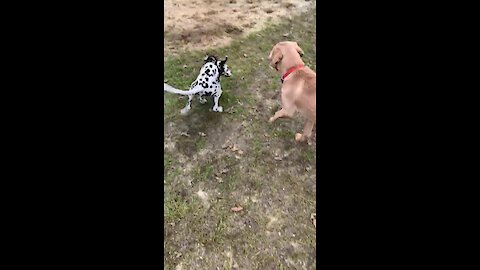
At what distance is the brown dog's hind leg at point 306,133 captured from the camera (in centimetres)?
486

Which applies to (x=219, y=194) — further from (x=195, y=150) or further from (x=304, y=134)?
(x=304, y=134)

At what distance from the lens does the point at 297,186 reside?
4449mm

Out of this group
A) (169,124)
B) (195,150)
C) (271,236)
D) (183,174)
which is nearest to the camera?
(271,236)

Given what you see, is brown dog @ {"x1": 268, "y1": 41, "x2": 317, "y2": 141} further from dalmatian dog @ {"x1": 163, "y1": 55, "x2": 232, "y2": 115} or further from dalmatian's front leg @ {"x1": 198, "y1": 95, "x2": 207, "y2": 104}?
dalmatian's front leg @ {"x1": 198, "y1": 95, "x2": 207, "y2": 104}

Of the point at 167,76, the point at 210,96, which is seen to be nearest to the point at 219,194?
the point at 210,96

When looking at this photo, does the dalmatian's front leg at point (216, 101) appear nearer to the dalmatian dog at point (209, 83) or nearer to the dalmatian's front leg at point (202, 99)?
the dalmatian dog at point (209, 83)

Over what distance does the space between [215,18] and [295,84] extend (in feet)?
11.6

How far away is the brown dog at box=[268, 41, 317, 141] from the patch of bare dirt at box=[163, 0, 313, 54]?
224cm

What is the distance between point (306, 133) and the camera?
4957mm

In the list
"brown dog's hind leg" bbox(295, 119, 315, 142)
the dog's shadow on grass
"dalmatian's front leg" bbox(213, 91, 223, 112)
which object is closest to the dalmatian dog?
"dalmatian's front leg" bbox(213, 91, 223, 112)

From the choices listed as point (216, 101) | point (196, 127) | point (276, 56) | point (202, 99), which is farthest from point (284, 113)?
point (202, 99)

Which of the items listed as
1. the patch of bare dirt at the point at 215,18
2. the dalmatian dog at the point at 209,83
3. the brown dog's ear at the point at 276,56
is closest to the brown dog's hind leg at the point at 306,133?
the brown dog's ear at the point at 276,56
